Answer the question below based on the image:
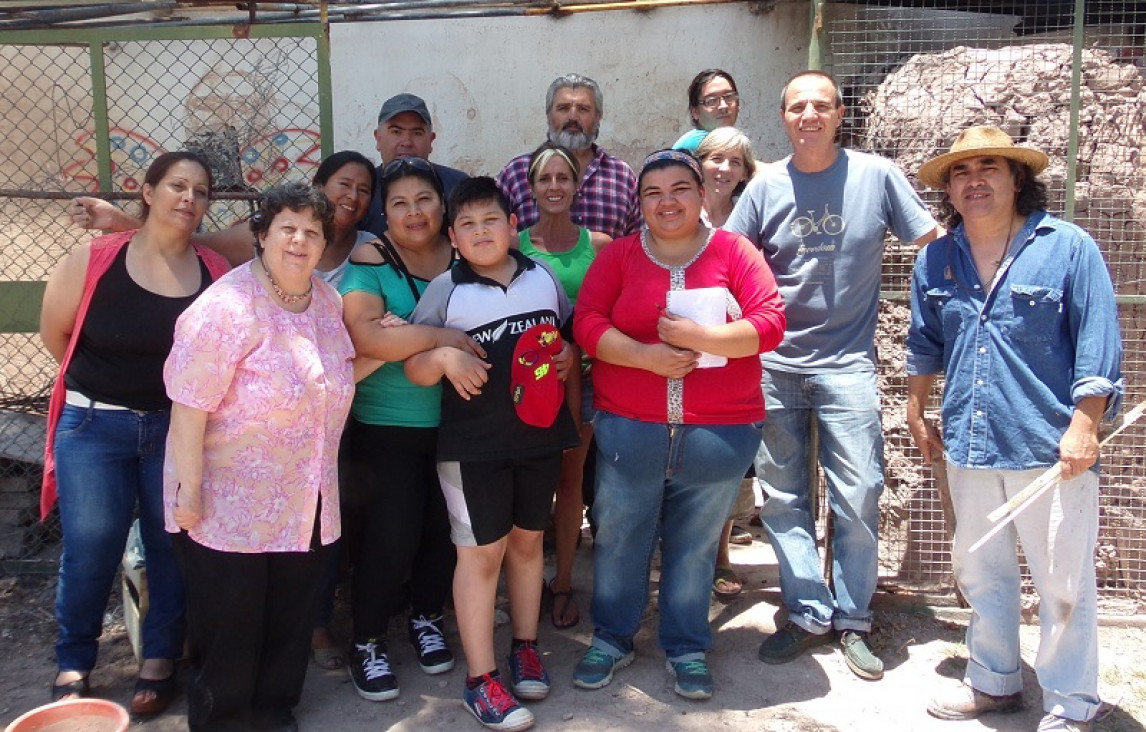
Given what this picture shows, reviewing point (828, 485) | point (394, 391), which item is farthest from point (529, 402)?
point (828, 485)

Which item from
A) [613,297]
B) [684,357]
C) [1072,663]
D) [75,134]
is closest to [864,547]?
[1072,663]

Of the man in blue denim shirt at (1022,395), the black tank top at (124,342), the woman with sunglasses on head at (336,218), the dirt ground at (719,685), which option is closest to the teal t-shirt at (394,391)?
the woman with sunglasses on head at (336,218)

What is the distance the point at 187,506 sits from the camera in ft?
9.58

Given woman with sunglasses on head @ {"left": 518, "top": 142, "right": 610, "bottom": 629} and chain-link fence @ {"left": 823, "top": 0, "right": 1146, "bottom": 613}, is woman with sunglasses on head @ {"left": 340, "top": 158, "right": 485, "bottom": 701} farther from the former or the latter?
chain-link fence @ {"left": 823, "top": 0, "right": 1146, "bottom": 613}

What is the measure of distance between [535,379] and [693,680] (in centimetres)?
126

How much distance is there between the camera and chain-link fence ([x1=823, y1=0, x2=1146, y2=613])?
4184 mm

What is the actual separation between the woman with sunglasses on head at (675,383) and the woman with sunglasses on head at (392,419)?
55 cm

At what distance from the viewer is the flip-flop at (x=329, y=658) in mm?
3768

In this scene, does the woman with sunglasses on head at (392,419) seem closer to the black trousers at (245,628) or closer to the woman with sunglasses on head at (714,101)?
the black trousers at (245,628)

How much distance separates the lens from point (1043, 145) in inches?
166

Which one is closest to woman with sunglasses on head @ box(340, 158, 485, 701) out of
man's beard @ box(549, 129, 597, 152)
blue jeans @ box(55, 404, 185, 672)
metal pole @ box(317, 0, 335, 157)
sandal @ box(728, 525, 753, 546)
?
blue jeans @ box(55, 404, 185, 672)

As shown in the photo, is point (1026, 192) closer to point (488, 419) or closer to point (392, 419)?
point (488, 419)

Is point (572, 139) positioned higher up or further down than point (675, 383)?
higher up

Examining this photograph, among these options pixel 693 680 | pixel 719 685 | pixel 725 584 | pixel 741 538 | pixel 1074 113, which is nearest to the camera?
pixel 693 680
